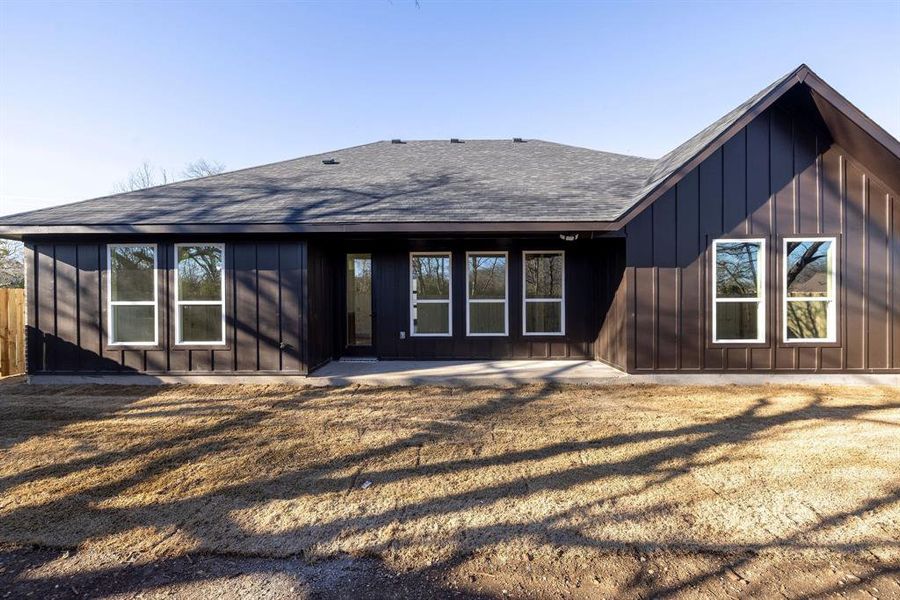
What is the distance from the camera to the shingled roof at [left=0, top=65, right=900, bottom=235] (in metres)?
6.52

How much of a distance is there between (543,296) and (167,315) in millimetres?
6569

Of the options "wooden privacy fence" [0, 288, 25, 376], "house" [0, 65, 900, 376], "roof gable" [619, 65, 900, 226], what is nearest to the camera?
"roof gable" [619, 65, 900, 226]

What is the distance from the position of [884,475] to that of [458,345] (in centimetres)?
603

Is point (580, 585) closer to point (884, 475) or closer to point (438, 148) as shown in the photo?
point (884, 475)

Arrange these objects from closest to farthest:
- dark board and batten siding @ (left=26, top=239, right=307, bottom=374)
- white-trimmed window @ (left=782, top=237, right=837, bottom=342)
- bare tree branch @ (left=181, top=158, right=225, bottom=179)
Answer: white-trimmed window @ (left=782, top=237, right=837, bottom=342), dark board and batten siding @ (left=26, top=239, right=307, bottom=374), bare tree branch @ (left=181, top=158, right=225, bottom=179)

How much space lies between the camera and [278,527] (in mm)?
2750

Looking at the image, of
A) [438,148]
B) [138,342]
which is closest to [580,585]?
[138,342]

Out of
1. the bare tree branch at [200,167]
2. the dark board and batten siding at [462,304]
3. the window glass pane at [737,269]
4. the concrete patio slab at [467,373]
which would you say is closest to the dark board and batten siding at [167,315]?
the concrete patio slab at [467,373]

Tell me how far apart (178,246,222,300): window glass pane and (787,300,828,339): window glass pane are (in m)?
9.21

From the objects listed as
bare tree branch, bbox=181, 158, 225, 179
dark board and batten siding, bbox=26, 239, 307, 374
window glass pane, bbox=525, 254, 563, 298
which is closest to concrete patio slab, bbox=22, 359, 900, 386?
dark board and batten siding, bbox=26, 239, 307, 374

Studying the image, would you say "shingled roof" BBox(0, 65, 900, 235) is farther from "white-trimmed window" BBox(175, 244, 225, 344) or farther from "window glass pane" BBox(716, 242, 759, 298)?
"window glass pane" BBox(716, 242, 759, 298)

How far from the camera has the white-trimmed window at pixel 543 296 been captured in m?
8.40

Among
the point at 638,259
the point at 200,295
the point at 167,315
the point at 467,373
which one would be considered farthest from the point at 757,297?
the point at 167,315

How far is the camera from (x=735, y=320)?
691 centimetres
